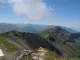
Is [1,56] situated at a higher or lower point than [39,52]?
lower

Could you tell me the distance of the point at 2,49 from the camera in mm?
95500

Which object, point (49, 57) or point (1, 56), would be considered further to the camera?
point (1, 56)

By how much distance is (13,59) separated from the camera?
6656 centimetres

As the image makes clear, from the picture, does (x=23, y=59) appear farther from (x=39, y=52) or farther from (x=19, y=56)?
(x=39, y=52)

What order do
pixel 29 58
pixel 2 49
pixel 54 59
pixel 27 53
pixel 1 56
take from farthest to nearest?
pixel 2 49, pixel 1 56, pixel 27 53, pixel 29 58, pixel 54 59

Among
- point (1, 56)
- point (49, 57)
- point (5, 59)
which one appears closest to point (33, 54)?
point (49, 57)

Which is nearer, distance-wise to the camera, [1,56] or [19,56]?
[19,56]

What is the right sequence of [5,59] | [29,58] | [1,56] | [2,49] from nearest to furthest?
[29,58]
[5,59]
[1,56]
[2,49]

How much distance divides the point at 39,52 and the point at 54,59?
Result: 11.8 metres

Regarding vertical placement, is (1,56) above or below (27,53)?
below

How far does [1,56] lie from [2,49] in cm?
1476

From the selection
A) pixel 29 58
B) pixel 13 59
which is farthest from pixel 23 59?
pixel 13 59

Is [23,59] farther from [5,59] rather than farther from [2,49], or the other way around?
[2,49]

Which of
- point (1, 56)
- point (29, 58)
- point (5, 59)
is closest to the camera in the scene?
point (29, 58)
